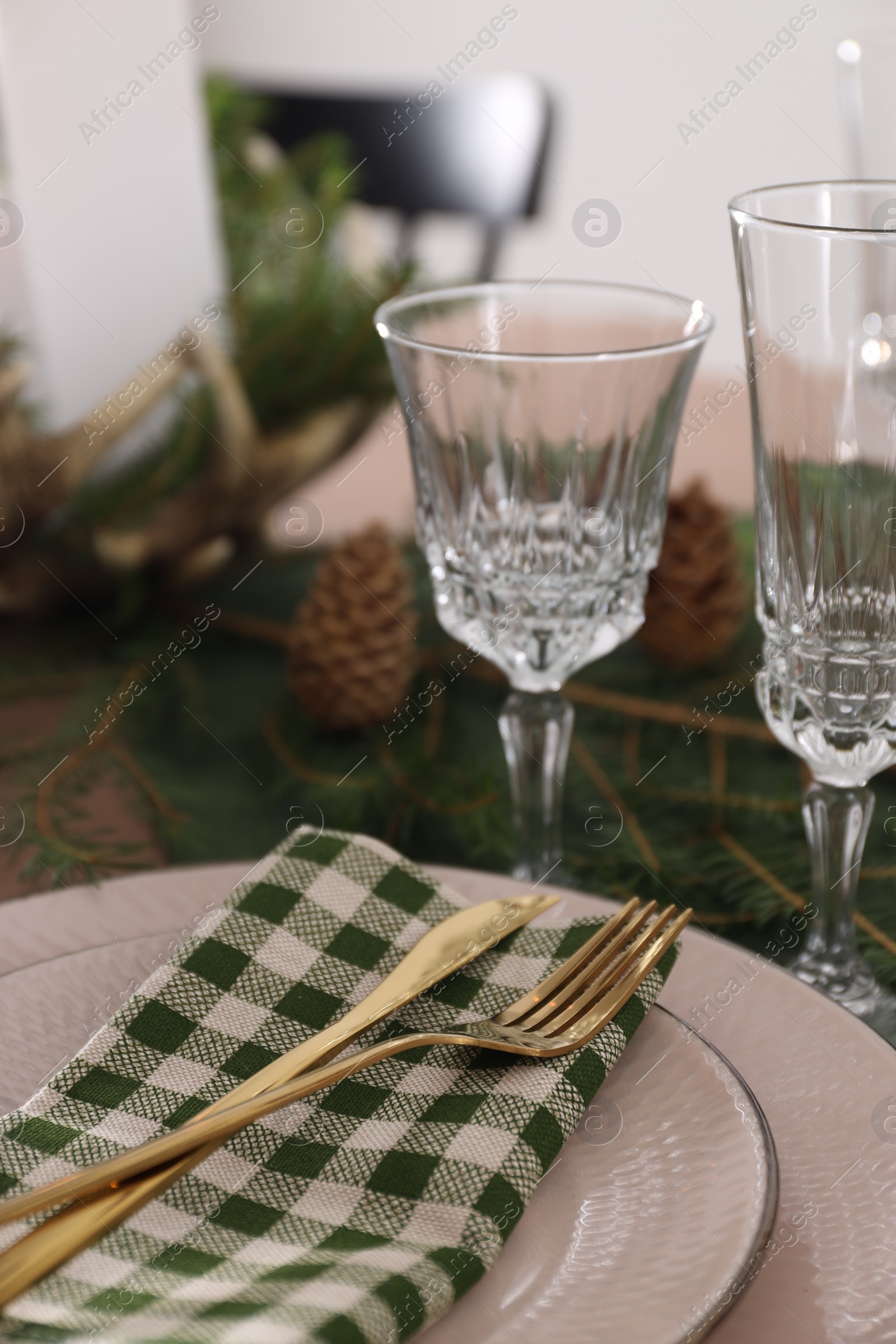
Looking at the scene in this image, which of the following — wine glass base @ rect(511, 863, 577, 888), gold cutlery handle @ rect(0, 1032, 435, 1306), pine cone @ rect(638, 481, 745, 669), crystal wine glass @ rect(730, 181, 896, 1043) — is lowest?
wine glass base @ rect(511, 863, 577, 888)

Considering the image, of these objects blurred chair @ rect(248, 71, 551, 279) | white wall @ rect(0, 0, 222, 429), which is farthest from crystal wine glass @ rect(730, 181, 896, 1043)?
blurred chair @ rect(248, 71, 551, 279)

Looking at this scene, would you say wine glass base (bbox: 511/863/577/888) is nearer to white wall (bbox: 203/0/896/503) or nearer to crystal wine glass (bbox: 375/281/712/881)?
crystal wine glass (bbox: 375/281/712/881)

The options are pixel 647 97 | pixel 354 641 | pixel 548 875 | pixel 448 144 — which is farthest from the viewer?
pixel 647 97

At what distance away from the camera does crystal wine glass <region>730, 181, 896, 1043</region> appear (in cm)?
39

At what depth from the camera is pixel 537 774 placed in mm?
525

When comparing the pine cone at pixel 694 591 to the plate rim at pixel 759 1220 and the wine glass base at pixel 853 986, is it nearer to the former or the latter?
the wine glass base at pixel 853 986

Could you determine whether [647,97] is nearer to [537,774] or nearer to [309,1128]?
[537,774]

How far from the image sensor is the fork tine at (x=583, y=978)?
1.16 ft

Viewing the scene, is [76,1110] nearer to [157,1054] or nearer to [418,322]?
[157,1054]

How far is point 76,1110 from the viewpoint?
0.32 metres

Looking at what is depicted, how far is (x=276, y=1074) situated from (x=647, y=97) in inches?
107

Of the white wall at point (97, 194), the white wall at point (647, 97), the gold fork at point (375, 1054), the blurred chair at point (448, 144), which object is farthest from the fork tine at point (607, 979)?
the white wall at point (647, 97)

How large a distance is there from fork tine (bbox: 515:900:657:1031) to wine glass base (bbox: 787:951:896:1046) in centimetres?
8

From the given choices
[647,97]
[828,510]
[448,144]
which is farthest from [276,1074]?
[647,97]
